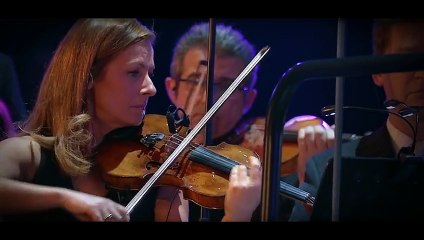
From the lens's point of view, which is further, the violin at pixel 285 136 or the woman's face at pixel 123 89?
the violin at pixel 285 136

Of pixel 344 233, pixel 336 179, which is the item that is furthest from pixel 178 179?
pixel 336 179

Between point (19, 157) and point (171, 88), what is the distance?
0.45 meters

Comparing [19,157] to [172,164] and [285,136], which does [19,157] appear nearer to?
[172,164]

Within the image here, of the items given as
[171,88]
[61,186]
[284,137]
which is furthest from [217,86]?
[61,186]

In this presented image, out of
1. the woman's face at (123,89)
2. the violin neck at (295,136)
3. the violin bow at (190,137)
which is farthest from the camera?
the violin neck at (295,136)

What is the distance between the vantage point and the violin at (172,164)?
1.31m

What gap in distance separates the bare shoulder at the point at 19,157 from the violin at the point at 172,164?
146mm

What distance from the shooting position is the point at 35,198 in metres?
1.31

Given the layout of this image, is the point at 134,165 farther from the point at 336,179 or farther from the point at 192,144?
the point at 336,179

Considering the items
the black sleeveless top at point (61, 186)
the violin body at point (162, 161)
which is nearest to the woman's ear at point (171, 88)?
the violin body at point (162, 161)

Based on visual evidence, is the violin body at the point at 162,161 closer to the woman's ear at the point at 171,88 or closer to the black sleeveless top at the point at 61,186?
the black sleeveless top at the point at 61,186

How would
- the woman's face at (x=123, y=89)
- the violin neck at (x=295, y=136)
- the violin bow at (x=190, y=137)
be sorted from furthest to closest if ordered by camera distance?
the violin neck at (x=295, y=136) → the woman's face at (x=123, y=89) → the violin bow at (x=190, y=137)

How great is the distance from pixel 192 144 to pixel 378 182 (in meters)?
0.48

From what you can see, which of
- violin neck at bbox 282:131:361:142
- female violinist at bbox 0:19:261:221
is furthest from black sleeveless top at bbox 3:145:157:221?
violin neck at bbox 282:131:361:142
